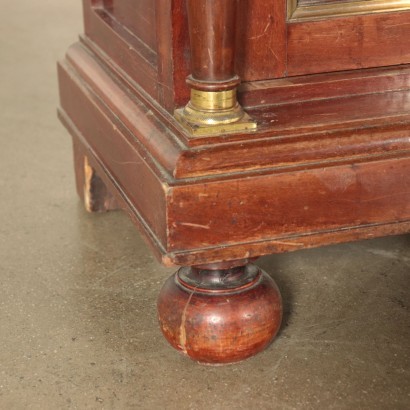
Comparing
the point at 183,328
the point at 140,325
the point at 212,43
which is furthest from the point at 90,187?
the point at 212,43

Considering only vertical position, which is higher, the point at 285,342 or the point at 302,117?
the point at 302,117

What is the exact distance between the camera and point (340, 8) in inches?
52.3

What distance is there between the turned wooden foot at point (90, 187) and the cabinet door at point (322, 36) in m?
0.61

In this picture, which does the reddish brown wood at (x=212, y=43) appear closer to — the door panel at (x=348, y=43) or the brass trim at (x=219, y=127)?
the brass trim at (x=219, y=127)

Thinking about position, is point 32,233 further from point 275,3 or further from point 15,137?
point 275,3

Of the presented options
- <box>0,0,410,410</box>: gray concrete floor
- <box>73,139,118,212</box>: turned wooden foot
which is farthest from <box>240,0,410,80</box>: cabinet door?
<box>73,139,118,212</box>: turned wooden foot

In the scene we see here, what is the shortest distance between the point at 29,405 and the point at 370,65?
68 centimetres

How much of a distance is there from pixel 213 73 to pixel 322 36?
21 cm

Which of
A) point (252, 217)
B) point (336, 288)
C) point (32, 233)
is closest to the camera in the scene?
point (252, 217)

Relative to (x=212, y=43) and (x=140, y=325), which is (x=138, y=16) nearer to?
(x=212, y=43)

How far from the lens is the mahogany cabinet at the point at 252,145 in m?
1.20

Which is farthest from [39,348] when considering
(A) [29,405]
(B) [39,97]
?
(B) [39,97]

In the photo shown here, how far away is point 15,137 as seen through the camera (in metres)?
2.34

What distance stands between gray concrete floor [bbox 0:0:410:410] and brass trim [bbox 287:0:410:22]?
0.47m
